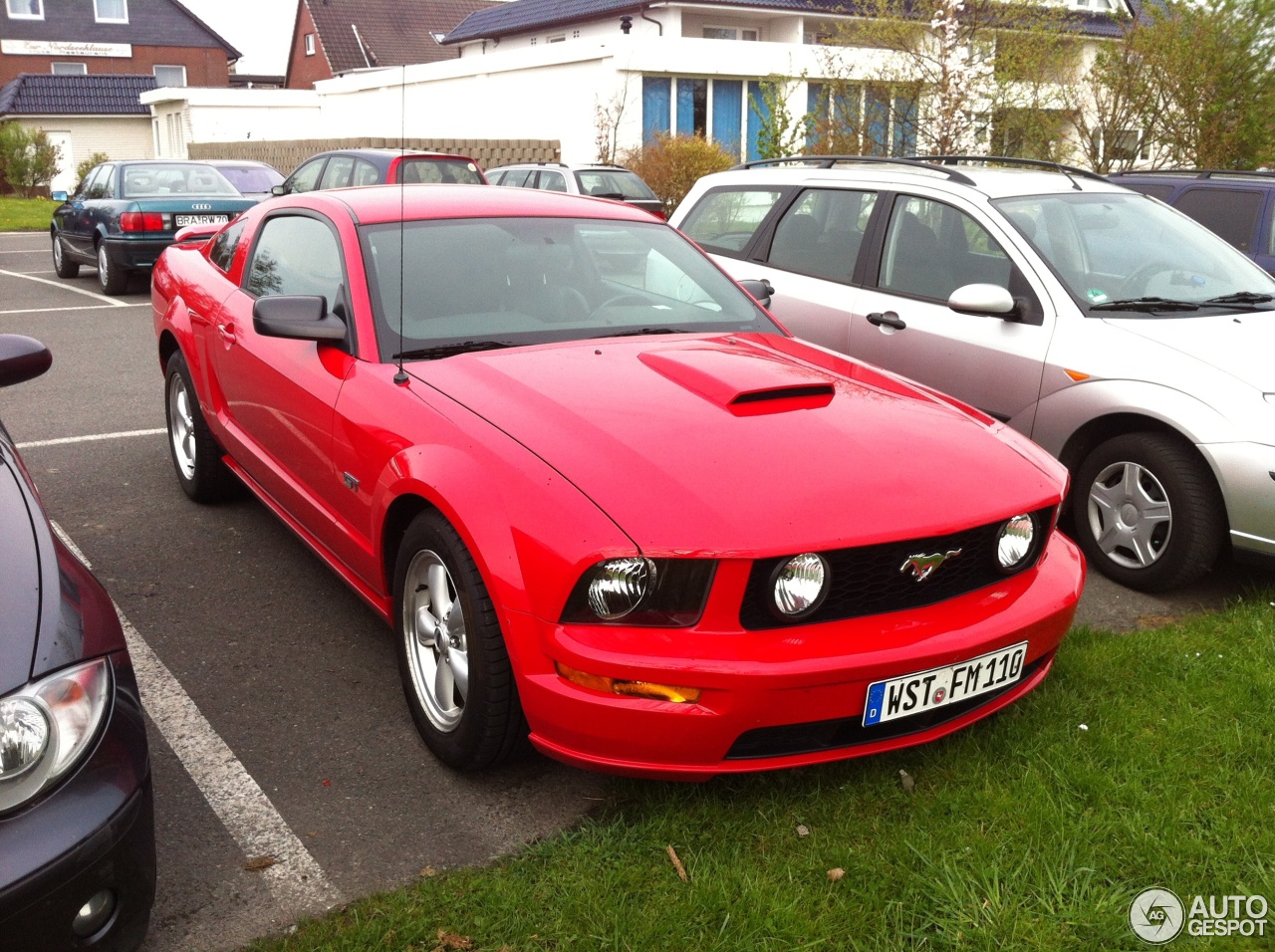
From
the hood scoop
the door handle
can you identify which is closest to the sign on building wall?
the door handle

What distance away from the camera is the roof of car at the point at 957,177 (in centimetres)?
579

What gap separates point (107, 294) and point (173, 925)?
42.3 feet

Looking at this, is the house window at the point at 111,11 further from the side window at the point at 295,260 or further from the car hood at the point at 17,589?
the car hood at the point at 17,589

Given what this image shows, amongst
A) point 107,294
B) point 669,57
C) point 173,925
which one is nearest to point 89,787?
point 173,925

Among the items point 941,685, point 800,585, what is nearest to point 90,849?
point 800,585

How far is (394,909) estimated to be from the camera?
9.04 feet

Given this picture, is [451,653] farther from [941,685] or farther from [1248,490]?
[1248,490]

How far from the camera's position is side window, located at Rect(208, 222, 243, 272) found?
211 inches

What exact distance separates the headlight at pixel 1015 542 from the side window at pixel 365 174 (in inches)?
457

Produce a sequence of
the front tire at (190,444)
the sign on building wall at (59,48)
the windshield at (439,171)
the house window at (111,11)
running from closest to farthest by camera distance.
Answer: the front tire at (190,444), the windshield at (439,171), the sign on building wall at (59,48), the house window at (111,11)

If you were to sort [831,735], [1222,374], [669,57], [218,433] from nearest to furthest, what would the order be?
[831,735] → [1222,374] → [218,433] → [669,57]

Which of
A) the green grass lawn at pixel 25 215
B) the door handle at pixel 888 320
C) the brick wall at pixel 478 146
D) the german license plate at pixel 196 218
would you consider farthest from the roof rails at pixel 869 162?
the brick wall at pixel 478 146

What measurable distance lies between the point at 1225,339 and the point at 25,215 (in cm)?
2895

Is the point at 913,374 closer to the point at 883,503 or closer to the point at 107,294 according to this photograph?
the point at 883,503
